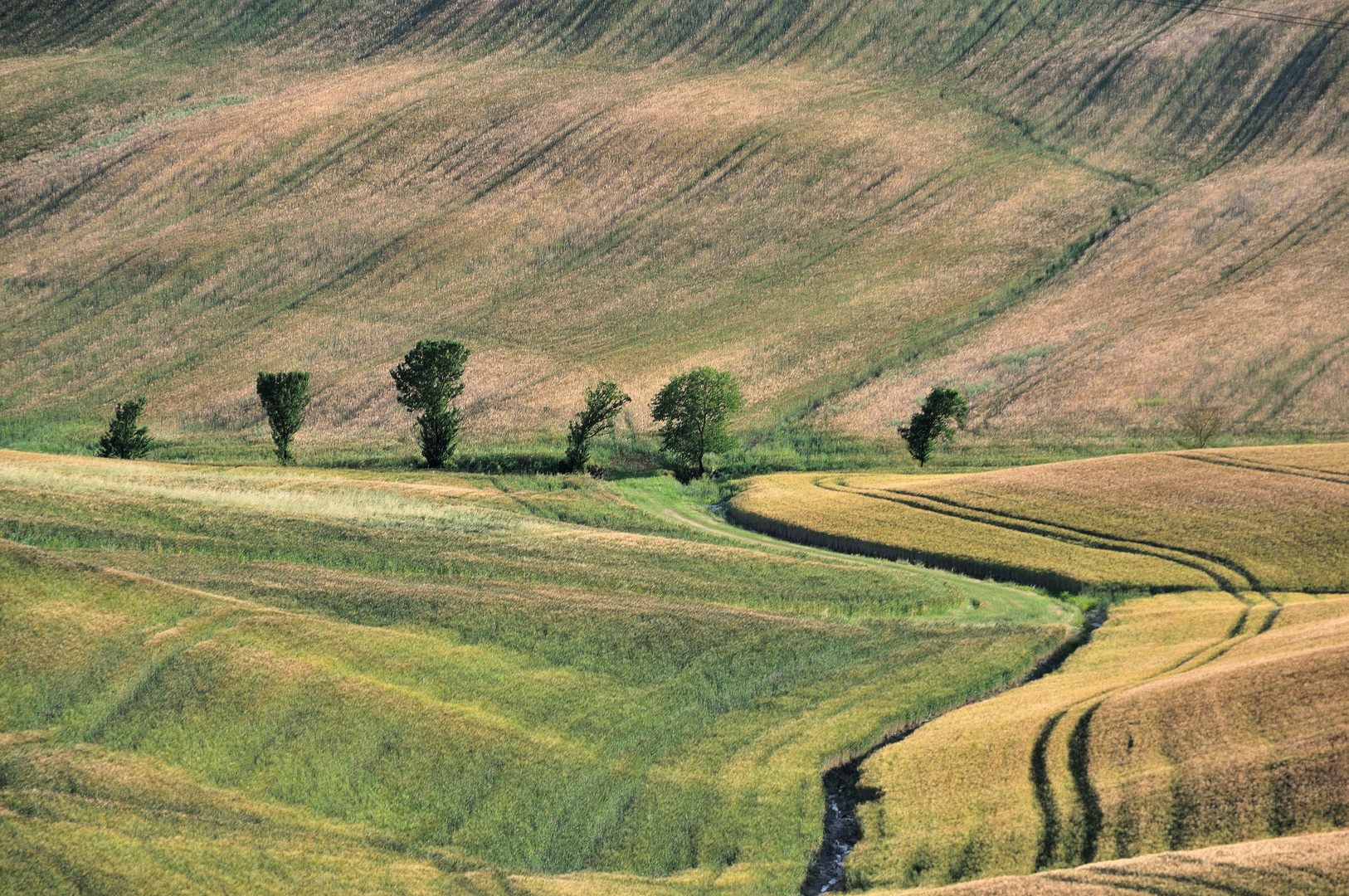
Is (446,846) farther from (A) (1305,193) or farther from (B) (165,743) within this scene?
(A) (1305,193)

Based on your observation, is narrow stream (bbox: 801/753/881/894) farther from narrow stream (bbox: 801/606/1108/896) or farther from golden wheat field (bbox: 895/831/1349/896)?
golden wheat field (bbox: 895/831/1349/896)

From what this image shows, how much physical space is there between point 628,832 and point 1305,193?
9715 cm

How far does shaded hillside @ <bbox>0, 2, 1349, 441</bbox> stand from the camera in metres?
Result: 87.6

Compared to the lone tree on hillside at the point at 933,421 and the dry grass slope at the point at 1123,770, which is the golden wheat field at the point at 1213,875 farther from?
the lone tree on hillside at the point at 933,421

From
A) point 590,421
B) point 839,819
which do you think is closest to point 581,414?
point 590,421

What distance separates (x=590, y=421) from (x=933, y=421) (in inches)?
801

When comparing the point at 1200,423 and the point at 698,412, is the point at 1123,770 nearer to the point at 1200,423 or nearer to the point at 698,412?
the point at 698,412

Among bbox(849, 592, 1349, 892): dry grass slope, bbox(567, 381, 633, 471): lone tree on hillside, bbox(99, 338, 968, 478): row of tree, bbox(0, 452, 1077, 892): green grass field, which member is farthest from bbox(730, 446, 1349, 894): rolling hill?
bbox(567, 381, 633, 471): lone tree on hillside

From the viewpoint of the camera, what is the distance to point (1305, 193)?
102m

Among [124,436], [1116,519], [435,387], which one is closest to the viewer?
[1116,519]

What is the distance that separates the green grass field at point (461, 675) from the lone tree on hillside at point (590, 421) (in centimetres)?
2174

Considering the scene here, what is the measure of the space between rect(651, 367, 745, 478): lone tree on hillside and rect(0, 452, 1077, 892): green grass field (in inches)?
A: 894

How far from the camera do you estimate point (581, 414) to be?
2894 inches

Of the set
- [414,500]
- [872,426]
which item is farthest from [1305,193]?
[414,500]
